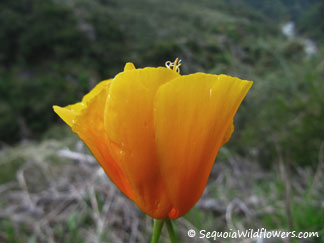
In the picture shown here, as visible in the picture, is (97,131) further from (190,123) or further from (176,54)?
(176,54)

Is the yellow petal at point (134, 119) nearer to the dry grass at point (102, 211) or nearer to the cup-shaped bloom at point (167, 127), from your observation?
the cup-shaped bloom at point (167, 127)

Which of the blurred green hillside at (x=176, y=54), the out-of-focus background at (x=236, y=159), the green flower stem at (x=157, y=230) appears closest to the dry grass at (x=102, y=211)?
the out-of-focus background at (x=236, y=159)

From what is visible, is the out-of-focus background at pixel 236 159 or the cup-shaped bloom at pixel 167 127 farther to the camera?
the out-of-focus background at pixel 236 159

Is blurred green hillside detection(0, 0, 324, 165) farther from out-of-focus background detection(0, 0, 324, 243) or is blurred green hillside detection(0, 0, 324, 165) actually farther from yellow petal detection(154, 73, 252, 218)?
yellow petal detection(154, 73, 252, 218)

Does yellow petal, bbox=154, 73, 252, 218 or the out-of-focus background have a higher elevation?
yellow petal, bbox=154, 73, 252, 218

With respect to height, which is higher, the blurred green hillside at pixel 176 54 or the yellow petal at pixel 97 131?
the yellow petal at pixel 97 131

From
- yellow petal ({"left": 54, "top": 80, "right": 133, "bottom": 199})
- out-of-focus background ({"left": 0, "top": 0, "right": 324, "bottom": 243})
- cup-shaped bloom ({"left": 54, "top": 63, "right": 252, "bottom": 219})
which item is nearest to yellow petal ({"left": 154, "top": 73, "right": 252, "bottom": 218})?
cup-shaped bloom ({"left": 54, "top": 63, "right": 252, "bottom": 219})

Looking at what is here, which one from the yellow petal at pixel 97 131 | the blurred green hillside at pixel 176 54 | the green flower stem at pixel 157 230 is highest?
the yellow petal at pixel 97 131

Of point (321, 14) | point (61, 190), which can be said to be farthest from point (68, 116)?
point (321, 14)

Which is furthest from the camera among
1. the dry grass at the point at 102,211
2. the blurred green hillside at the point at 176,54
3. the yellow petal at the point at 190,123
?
the blurred green hillside at the point at 176,54
